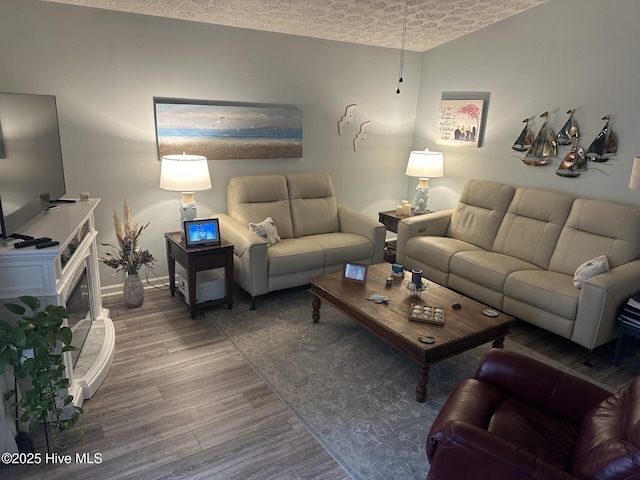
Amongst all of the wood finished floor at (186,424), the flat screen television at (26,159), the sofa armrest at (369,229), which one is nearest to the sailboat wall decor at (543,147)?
the sofa armrest at (369,229)

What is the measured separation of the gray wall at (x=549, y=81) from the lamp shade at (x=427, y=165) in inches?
12.1

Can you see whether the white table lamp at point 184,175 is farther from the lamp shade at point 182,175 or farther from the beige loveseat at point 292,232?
the beige loveseat at point 292,232

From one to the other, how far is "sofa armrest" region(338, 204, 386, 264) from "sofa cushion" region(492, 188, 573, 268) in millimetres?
1056

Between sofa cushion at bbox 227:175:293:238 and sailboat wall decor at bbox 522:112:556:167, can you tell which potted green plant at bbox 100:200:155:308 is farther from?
sailboat wall decor at bbox 522:112:556:167

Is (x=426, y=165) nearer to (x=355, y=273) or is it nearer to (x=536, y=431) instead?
(x=355, y=273)

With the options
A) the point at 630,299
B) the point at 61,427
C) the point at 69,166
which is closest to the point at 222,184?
the point at 69,166

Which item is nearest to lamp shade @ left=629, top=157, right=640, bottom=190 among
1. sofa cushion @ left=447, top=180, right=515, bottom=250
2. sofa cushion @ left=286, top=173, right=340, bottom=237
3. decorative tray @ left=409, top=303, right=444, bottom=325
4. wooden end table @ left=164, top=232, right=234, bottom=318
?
sofa cushion @ left=447, top=180, right=515, bottom=250

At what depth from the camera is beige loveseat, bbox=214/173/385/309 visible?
360 cm

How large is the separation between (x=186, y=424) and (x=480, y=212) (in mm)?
3276

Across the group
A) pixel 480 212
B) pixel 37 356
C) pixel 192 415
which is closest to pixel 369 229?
pixel 480 212

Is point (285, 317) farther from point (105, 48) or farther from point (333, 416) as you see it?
point (105, 48)

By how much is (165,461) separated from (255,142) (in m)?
2.98

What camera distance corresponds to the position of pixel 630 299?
2.98 m

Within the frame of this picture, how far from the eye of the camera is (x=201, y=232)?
349 cm
